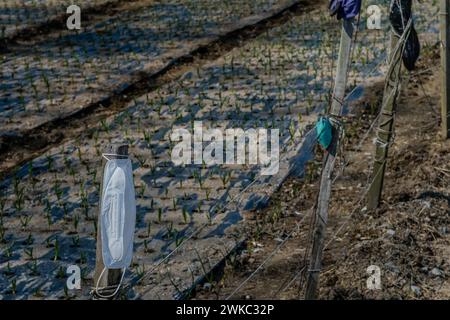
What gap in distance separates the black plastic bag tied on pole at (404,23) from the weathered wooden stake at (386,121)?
78 millimetres

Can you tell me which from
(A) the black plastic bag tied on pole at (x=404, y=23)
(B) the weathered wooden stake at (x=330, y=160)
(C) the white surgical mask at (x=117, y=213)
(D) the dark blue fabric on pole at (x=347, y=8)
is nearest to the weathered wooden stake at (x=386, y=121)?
(A) the black plastic bag tied on pole at (x=404, y=23)

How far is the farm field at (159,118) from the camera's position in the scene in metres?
7.31

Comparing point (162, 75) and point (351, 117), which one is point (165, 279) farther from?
point (162, 75)

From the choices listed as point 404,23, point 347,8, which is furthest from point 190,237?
point 347,8

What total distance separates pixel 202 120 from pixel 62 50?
4088 millimetres

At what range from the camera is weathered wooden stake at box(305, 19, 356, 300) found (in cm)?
533

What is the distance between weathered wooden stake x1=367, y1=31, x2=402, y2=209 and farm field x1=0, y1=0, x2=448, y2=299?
802mm

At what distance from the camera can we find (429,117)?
10461 millimetres

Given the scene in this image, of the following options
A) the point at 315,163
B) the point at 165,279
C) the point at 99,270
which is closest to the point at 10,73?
the point at 315,163

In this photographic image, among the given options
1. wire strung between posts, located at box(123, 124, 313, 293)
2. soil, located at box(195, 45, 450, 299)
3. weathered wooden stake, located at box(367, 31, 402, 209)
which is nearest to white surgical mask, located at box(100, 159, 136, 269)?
wire strung between posts, located at box(123, 124, 313, 293)

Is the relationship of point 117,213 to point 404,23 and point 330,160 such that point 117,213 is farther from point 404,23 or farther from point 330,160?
point 404,23

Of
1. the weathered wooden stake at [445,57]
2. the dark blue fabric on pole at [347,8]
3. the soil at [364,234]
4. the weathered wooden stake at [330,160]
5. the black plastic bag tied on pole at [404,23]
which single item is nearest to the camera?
the dark blue fabric on pole at [347,8]

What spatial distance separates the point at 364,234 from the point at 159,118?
409cm

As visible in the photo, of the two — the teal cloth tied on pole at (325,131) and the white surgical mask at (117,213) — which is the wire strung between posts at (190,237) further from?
the teal cloth tied on pole at (325,131)
